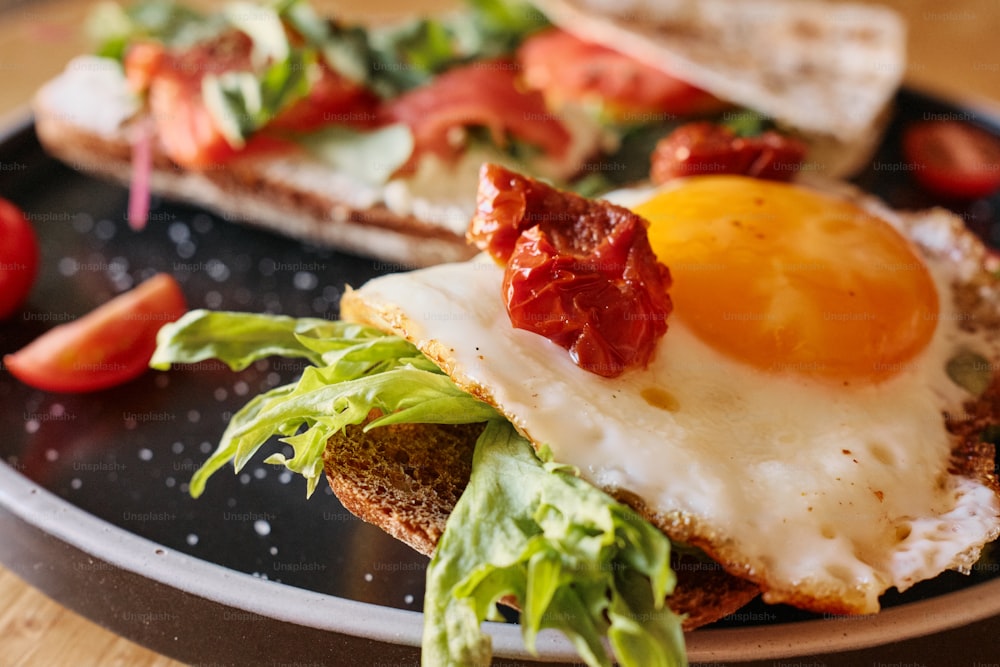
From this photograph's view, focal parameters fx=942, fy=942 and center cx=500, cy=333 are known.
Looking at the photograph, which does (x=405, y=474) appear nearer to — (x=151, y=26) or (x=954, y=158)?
(x=151, y=26)

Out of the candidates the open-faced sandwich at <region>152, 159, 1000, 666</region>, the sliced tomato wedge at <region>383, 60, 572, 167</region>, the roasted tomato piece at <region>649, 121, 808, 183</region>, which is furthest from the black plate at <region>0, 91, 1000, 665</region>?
the roasted tomato piece at <region>649, 121, 808, 183</region>

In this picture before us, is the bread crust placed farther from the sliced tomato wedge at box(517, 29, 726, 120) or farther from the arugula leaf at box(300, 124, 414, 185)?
the sliced tomato wedge at box(517, 29, 726, 120)

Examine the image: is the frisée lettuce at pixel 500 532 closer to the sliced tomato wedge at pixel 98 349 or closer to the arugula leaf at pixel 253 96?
the sliced tomato wedge at pixel 98 349

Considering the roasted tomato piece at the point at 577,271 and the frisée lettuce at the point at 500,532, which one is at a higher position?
the roasted tomato piece at the point at 577,271

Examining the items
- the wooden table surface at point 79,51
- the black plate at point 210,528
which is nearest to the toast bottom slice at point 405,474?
the black plate at point 210,528

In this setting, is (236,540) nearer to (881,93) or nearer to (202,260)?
(202,260)

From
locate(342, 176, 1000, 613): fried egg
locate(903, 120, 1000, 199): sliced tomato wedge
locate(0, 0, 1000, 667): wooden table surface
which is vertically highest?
locate(342, 176, 1000, 613): fried egg
